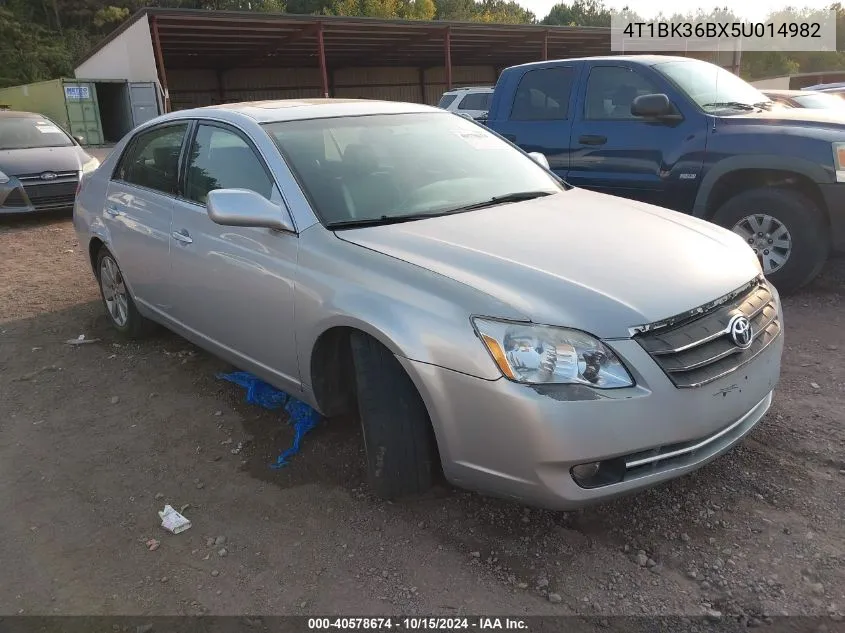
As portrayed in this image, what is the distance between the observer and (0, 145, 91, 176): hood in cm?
964

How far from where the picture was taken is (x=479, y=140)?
156 inches

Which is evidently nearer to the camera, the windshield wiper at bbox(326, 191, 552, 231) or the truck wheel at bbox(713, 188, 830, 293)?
the windshield wiper at bbox(326, 191, 552, 231)

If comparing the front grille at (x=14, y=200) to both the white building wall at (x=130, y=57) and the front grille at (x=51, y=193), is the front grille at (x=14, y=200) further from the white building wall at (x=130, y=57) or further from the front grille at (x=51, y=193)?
the white building wall at (x=130, y=57)

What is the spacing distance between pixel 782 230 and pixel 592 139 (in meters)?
1.80

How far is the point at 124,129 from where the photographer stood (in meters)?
25.2

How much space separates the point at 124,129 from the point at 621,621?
27.0m

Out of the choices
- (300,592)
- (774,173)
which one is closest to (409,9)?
(774,173)

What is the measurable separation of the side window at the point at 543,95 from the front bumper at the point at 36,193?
6383 millimetres

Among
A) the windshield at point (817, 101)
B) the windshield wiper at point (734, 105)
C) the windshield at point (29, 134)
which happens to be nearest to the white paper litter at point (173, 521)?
the windshield wiper at point (734, 105)

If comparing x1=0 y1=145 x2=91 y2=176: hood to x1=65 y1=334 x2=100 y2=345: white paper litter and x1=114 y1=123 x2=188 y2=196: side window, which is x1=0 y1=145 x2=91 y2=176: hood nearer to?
x1=65 y1=334 x2=100 y2=345: white paper litter

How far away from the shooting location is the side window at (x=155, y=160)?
4095 millimetres

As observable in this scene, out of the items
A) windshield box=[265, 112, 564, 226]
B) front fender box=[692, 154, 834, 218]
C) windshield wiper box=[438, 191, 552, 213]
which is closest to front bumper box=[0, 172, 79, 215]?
windshield box=[265, 112, 564, 226]

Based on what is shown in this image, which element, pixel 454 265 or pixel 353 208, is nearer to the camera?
pixel 454 265

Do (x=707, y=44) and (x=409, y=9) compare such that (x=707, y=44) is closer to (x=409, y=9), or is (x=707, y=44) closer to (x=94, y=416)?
(x=94, y=416)
